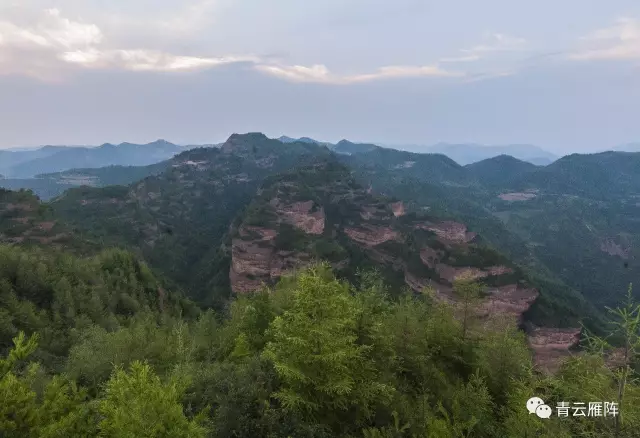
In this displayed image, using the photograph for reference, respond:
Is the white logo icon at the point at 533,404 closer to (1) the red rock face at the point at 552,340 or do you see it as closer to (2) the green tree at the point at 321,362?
(2) the green tree at the point at 321,362

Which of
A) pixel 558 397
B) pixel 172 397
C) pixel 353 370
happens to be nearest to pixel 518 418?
pixel 558 397

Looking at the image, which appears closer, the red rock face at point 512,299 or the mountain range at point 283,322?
the mountain range at point 283,322

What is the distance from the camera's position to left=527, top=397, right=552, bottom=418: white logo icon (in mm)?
12242

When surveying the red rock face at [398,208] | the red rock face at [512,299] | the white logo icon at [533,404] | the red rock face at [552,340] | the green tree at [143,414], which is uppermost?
the green tree at [143,414]

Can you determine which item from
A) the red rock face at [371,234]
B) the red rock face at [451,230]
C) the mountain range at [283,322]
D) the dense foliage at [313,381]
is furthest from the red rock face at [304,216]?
the dense foliage at [313,381]

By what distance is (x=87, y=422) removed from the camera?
9.80 metres

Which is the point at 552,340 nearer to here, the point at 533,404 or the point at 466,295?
the point at 466,295

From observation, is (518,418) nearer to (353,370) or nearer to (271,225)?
(353,370)

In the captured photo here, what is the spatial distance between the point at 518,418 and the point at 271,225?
81.1 m

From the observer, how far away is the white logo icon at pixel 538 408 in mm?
12242

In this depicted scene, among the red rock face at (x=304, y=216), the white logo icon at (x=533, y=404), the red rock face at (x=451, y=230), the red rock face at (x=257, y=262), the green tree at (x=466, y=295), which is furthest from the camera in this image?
the red rock face at (x=451, y=230)

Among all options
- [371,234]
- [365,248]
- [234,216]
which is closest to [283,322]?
[365,248]

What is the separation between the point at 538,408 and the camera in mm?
12359

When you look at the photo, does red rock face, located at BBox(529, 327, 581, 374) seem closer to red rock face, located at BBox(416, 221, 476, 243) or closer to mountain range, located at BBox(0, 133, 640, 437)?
mountain range, located at BBox(0, 133, 640, 437)
